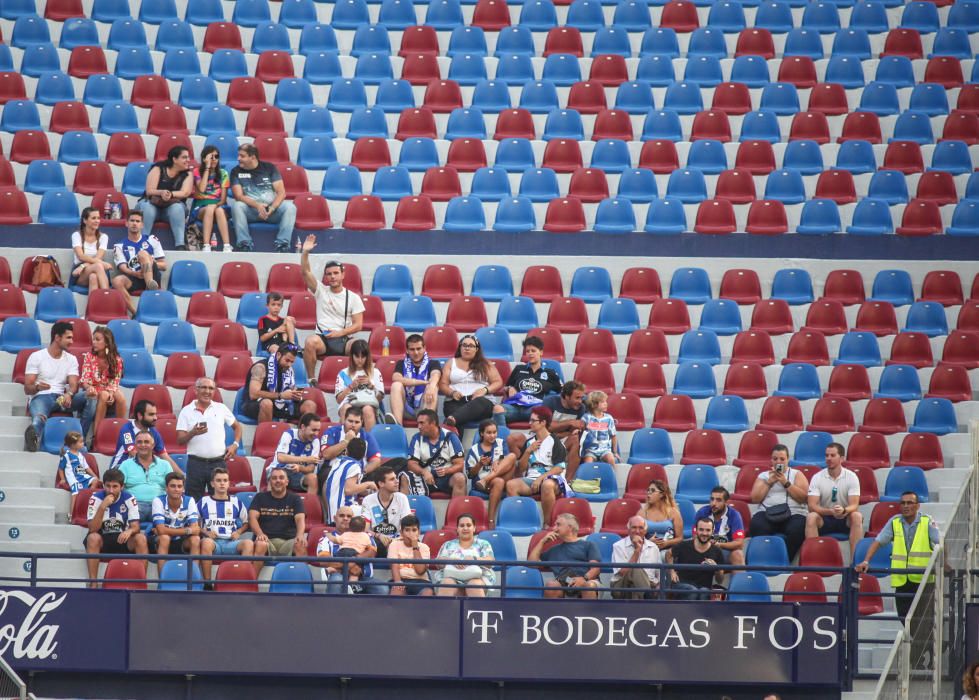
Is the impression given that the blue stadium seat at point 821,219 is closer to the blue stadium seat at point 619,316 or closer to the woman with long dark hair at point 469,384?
the blue stadium seat at point 619,316

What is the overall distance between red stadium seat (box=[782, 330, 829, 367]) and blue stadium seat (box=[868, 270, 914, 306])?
4.04 feet

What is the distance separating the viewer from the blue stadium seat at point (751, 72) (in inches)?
800

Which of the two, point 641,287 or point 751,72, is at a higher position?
point 751,72

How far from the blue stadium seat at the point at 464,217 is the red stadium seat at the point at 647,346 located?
2618 mm

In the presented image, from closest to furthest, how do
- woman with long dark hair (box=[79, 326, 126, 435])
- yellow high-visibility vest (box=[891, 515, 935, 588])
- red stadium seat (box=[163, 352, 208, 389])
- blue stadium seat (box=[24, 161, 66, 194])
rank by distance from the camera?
1. yellow high-visibility vest (box=[891, 515, 935, 588])
2. woman with long dark hair (box=[79, 326, 126, 435])
3. red stadium seat (box=[163, 352, 208, 389])
4. blue stadium seat (box=[24, 161, 66, 194])

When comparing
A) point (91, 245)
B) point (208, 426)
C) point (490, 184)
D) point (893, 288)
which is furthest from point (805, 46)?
point (208, 426)

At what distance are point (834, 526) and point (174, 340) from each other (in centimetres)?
673

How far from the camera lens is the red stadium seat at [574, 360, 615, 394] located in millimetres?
16047

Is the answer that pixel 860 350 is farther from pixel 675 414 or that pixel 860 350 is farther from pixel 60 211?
pixel 60 211

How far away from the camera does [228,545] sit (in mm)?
13859

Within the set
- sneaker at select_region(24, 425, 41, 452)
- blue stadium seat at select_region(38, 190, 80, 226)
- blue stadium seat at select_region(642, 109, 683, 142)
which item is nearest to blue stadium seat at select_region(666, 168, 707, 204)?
blue stadium seat at select_region(642, 109, 683, 142)

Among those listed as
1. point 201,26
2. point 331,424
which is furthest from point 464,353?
point 201,26

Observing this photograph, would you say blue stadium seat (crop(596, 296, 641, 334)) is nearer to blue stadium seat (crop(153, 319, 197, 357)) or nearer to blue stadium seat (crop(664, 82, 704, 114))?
blue stadium seat (crop(664, 82, 704, 114))

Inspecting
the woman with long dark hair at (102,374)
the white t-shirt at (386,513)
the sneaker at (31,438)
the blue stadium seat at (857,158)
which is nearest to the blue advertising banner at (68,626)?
the sneaker at (31,438)
